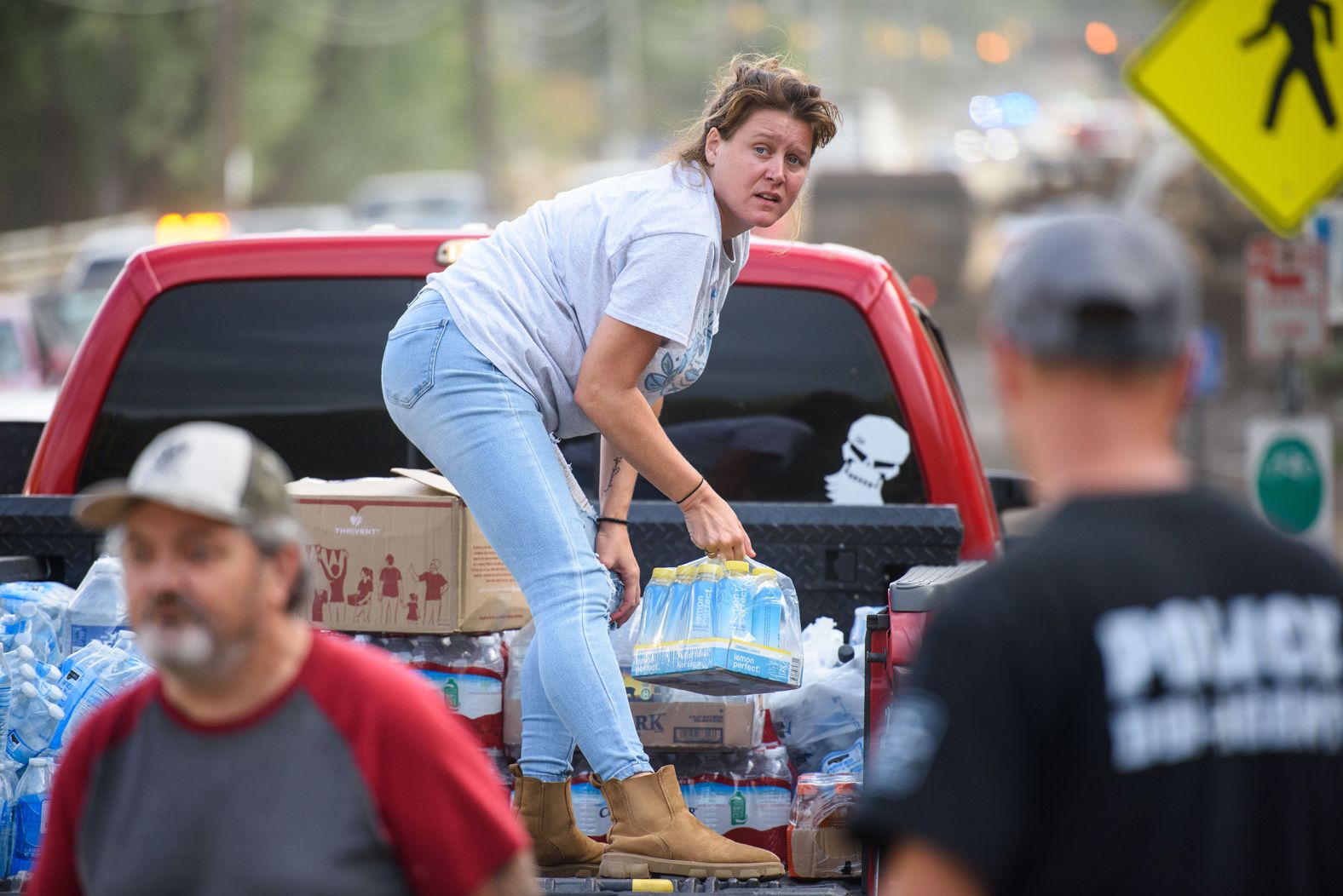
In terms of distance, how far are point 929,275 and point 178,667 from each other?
3206 centimetres

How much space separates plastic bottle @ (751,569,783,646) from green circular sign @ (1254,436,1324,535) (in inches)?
236

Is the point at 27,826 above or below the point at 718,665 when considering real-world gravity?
below

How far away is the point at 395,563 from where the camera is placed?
13.7 feet

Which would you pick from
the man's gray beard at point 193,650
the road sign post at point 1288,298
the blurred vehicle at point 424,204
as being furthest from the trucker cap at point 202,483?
the blurred vehicle at point 424,204

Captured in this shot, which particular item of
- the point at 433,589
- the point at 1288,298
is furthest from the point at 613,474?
the point at 1288,298

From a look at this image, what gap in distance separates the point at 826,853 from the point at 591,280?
1.29 m

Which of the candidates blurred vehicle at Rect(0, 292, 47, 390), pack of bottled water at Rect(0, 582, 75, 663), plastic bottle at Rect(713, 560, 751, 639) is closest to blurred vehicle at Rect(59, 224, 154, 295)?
blurred vehicle at Rect(0, 292, 47, 390)

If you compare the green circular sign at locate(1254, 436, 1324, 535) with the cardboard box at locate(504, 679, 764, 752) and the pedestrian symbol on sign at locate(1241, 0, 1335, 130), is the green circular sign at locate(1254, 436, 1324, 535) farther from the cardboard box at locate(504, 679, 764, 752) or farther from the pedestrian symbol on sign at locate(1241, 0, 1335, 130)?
the cardboard box at locate(504, 679, 764, 752)

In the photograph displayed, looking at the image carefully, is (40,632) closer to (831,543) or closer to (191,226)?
(831,543)

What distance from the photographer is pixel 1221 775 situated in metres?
1.81

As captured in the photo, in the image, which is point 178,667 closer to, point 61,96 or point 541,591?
point 541,591

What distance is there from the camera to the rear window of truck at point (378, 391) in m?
4.65

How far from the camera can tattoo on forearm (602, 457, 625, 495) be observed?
4.17 metres

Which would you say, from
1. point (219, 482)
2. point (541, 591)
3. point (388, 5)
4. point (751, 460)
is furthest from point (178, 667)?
point (388, 5)
